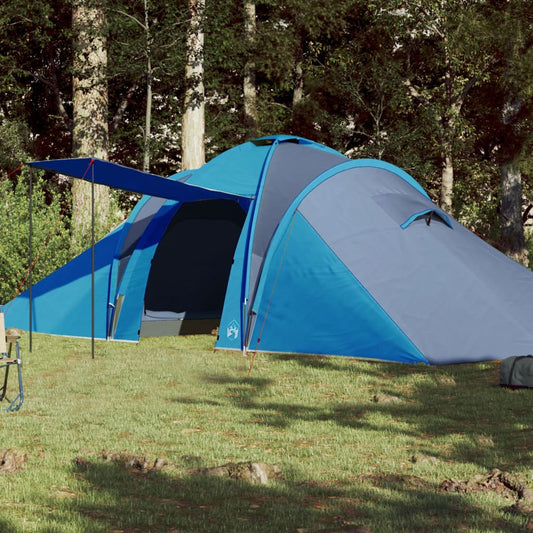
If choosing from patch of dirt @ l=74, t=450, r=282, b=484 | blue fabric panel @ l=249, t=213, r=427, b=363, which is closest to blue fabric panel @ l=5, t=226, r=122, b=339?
blue fabric panel @ l=249, t=213, r=427, b=363

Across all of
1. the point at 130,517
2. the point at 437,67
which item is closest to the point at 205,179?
the point at 130,517

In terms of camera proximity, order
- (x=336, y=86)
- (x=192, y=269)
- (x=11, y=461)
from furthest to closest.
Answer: (x=336, y=86) < (x=192, y=269) < (x=11, y=461)

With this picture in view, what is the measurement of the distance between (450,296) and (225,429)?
4.11 m

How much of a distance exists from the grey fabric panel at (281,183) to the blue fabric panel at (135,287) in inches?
66.9

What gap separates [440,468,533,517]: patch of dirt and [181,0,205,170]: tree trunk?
12382 mm

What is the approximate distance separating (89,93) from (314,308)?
10.2 m

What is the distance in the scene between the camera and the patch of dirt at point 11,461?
17.2 feet

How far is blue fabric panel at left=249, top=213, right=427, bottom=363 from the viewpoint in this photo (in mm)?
9664

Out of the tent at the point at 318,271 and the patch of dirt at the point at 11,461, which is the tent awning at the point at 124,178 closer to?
the tent at the point at 318,271

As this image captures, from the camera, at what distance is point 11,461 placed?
528 centimetres

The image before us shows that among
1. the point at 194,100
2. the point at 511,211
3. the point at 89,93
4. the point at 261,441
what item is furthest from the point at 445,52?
the point at 261,441

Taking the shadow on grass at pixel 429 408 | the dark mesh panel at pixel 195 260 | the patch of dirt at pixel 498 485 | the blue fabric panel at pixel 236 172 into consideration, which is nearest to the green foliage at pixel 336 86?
the dark mesh panel at pixel 195 260

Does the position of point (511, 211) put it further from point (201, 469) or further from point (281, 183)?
point (201, 469)

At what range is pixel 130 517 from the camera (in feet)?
14.6
